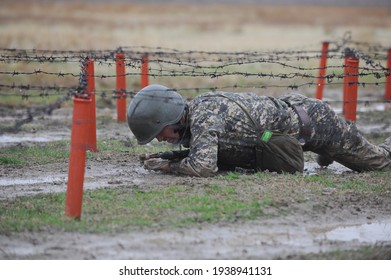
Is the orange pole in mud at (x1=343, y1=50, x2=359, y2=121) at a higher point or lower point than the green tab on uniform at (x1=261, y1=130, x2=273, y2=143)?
higher

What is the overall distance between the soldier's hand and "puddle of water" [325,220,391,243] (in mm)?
2600

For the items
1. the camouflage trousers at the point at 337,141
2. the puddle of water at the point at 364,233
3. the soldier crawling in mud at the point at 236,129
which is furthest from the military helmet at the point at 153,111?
the puddle of water at the point at 364,233

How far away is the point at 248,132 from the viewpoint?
32.0ft

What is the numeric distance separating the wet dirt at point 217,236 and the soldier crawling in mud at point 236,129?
0.44 metres

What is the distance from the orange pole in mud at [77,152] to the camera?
7582 mm

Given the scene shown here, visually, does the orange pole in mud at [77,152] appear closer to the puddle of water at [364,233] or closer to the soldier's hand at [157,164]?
the soldier's hand at [157,164]

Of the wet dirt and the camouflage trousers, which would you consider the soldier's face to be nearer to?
the wet dirt

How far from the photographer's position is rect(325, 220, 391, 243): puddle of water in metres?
7.90

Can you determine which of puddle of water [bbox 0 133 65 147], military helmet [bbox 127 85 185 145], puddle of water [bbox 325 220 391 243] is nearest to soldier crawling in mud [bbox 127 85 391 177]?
military helmet [bbox 127 85 185 145]

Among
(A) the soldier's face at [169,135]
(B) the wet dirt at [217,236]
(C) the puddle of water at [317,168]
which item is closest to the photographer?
(B) the wet dirt at [217,236]

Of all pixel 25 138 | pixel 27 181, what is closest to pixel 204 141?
pixel 27 181

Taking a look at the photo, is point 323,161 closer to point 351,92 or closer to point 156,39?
point 351,92

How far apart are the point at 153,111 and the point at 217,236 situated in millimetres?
2368
